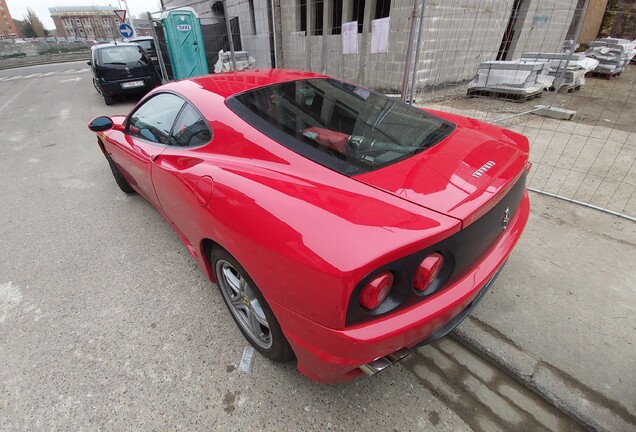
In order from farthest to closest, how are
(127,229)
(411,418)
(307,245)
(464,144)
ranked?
1. (127,229)
2. (464,144)
3. (411,418)
4. (307,245)

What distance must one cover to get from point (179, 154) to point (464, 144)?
1.70 m

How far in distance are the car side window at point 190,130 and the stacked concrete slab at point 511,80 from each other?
22.2 ft

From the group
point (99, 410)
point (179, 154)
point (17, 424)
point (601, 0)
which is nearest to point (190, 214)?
point (179, 154)

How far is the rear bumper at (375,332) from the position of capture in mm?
1198

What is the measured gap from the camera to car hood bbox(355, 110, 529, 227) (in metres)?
1.29

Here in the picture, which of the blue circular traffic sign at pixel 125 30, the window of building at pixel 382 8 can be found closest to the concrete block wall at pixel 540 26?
the window of building at pixel 382 8

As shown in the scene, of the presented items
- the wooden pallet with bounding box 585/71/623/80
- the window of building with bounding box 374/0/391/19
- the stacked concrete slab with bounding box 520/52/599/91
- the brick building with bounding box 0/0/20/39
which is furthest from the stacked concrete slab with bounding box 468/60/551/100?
the brick building with bounding box 0/0/20/39

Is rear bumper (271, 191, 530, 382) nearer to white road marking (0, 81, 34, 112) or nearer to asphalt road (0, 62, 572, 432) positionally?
asphalt road (0, 62, 572, 432)

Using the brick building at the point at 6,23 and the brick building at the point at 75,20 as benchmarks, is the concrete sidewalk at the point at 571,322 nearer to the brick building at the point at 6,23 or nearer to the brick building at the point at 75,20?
the brick building at the point at 6,23

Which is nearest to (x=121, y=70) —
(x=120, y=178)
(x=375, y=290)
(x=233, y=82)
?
(x=120, y=178)

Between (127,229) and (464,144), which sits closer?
(464,144)

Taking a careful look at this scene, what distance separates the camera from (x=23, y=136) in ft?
21.0

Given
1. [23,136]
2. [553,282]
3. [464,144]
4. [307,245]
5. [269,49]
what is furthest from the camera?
[269,49]

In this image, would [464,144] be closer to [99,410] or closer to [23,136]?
[99,410]
